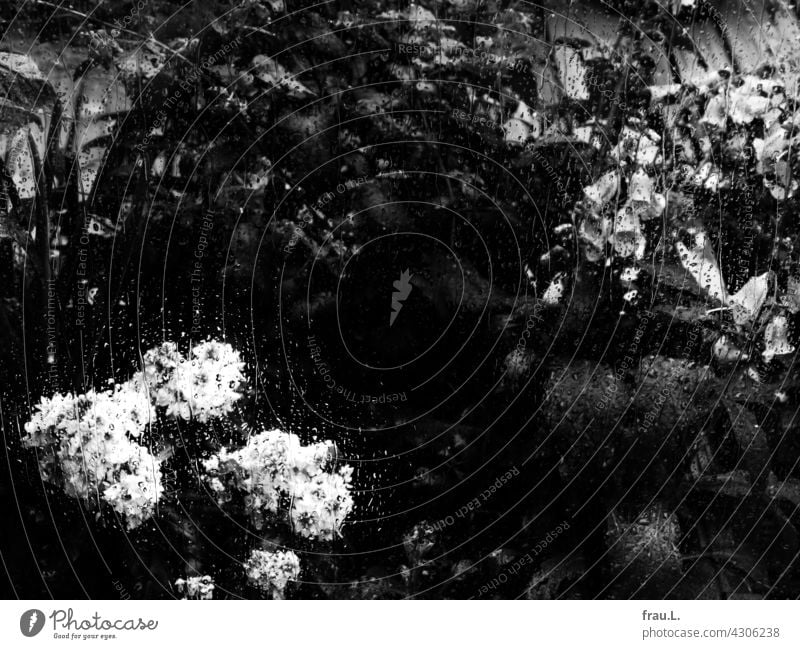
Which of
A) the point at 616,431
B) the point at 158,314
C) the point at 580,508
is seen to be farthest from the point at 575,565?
the point at 158,314

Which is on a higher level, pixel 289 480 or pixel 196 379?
pixel 196 379

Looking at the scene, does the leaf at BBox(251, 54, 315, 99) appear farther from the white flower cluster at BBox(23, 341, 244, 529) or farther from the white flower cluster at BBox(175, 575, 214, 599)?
the white flower cluster at BBox(175, 575, 214, 599)

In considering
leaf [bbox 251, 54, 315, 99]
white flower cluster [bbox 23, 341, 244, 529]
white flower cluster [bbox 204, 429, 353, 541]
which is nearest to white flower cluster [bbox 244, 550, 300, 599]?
white flower cluster [bbox 204, 429, 353, 541]

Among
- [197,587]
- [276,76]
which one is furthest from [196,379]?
[276,76]

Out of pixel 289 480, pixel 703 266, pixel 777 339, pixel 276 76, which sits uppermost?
pixel 276 76

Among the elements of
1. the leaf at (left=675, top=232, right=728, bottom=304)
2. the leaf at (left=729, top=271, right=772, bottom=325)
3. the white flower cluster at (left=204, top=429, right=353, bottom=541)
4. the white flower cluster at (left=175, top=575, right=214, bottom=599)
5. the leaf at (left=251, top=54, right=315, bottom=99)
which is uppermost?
the leaf at (left=251, top=54, right=315, bottom=99)

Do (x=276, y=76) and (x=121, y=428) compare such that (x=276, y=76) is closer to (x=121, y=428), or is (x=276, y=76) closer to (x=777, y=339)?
(x=121, y=428)
